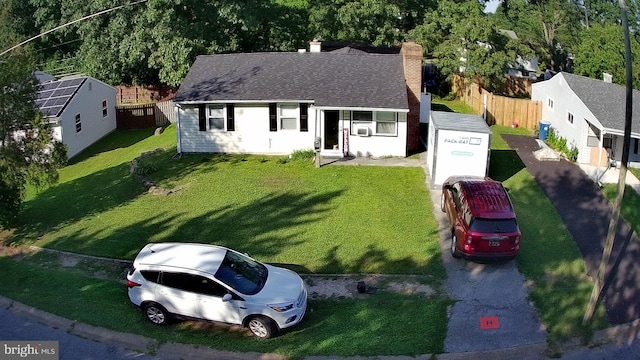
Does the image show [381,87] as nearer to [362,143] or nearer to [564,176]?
[362,143]

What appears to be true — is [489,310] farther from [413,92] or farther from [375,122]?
[413,92]

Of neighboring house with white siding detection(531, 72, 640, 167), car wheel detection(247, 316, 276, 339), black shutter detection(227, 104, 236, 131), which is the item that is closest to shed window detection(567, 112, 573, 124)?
neighboring house with white siding detection(531, 72, 640, 167)

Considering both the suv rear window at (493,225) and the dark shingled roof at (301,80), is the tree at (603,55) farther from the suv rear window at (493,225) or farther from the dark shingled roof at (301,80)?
the suv rear window at (493,225)

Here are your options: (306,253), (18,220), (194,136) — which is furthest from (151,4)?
(306,253)

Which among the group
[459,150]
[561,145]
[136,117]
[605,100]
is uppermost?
[605,100]

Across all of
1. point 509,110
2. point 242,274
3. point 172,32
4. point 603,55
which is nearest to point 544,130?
point 509,110

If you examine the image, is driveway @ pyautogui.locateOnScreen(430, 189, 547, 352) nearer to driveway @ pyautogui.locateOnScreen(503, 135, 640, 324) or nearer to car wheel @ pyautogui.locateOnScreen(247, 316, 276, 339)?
driveway @ pyautogui.locateOnScreen(503, 135, 640, 324)

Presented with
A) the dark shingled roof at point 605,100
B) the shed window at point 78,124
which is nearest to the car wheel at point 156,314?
the dark shingled roof at point 605,100
